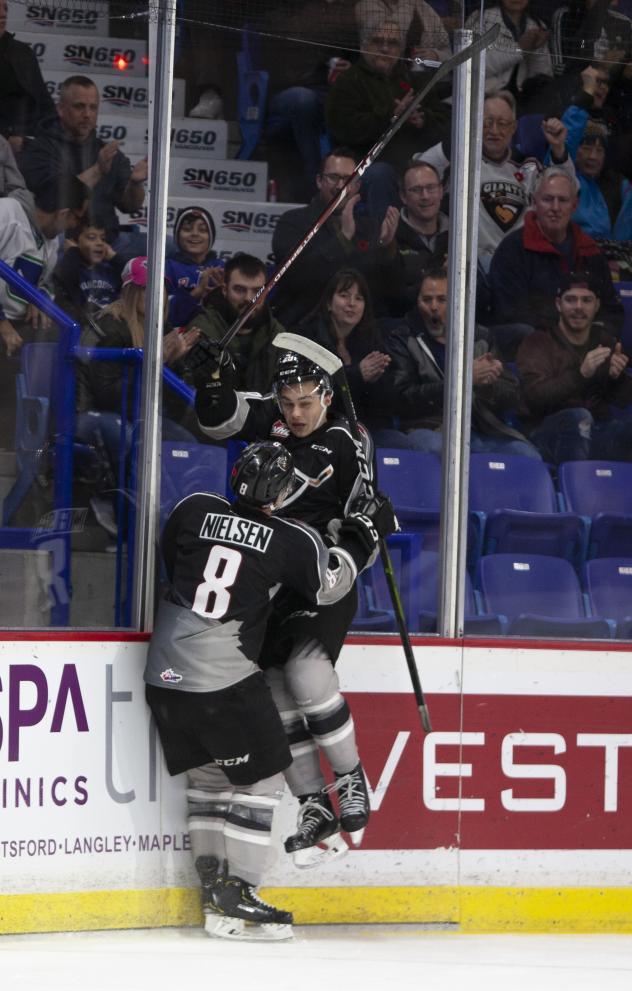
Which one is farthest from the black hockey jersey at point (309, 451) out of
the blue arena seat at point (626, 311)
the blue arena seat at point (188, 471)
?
the blue arena seat at point (626, 311)

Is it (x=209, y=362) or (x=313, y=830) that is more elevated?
(x=209, y=362)

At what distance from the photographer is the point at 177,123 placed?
3613 mm

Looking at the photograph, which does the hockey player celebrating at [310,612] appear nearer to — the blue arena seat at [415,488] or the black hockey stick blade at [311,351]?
the black hockey stick blade at [311,351]

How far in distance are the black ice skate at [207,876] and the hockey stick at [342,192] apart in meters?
1.29

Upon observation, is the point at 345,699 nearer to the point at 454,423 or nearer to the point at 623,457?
the point at 454,423

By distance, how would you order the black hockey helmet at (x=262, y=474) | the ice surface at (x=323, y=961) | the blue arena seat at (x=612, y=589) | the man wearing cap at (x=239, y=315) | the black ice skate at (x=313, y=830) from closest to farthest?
the ice surface at (x=323, y=961), the black hockey helmet at (x=262, y=474), the black ice skate at (x=313, y=830), the man wearing cap at (x=239, y=315), the blue arena seat at (x=612, y=589)

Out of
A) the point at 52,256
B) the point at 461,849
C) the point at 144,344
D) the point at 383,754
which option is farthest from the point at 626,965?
the point at 52,256

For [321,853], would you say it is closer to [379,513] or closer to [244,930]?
[244,930]

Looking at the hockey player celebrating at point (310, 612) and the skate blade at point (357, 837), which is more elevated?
the hockey player celebrating at point (310, 612)

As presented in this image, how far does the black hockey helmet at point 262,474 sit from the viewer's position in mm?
3359

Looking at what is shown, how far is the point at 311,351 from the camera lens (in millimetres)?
3578

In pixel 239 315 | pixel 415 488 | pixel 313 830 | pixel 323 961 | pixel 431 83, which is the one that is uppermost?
pixel 431 83

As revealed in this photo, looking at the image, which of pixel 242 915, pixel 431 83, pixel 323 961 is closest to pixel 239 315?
pixel 431 83

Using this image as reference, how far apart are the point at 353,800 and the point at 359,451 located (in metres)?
0.89
